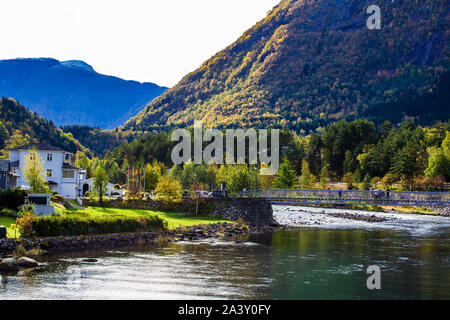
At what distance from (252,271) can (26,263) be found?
1693 cm

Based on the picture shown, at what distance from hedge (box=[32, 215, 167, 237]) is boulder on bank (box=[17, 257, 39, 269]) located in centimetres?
852

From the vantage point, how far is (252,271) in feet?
135

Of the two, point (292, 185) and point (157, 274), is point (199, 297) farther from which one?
point (292, 185)

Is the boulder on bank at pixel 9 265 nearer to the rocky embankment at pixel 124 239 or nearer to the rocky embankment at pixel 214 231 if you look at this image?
the rocky embankment at pixel 124 239

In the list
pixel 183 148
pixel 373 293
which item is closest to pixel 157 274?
pixel 373 293

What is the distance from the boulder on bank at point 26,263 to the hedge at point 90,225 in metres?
8.52

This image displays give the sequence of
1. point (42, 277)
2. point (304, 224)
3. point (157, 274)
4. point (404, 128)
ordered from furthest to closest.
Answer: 1. point (404, 128)
2. point (304, 224)
3. point (157, 274)
4. point (42, 277)

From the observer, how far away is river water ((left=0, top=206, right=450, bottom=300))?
33.5 meters

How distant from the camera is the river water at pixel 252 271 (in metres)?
33.5

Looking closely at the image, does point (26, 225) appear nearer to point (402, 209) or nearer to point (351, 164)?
point (402, 209)

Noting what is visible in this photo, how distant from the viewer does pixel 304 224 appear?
278 feet

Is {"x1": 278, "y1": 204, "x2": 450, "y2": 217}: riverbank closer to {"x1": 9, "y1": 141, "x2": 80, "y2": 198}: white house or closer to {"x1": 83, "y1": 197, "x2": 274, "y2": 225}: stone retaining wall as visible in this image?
{"x1": 83, "y1": 197, "x2": 274, "y2": 225}: stone retaining wall

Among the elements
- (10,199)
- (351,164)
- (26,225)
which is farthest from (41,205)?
(351,164)

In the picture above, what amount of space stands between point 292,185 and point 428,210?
1192 inches
